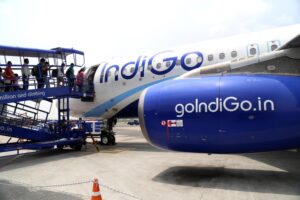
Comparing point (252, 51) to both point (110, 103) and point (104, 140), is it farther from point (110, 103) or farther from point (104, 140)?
point (104, 140)

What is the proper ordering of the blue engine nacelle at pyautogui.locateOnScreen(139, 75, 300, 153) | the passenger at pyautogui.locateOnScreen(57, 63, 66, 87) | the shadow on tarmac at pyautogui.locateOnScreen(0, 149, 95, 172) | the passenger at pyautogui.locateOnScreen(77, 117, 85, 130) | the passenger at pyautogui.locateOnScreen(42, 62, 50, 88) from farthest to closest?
the passenger at pyautogui.locateOnScreen(77, 117, 85, 130), the passenger at pyautogui.locateOnScreen(57, 63, 66, 87), the passenger at pyautogui.locateOnScreen(42, 62, 50, 88), the shadow on tarmac at pyautogui.locateOnScreen(0, 149, 95, 172), the blue engine nacelle at pyautogui.locateOnScreen(139, 75, 300, 153)

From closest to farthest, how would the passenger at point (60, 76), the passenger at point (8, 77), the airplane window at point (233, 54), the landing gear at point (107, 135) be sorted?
1. the airplane window at point (233, 54)
2. the passenger at point (8, 77)
3. the passenger at point (60, 76)
4. the landing gear at point (107, 135)

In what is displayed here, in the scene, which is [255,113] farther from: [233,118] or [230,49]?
[230,49]

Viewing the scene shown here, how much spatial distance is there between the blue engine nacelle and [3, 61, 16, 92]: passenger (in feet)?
23.8

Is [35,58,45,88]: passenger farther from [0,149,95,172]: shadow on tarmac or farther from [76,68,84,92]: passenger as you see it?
[0,149,95,172]: shadow on tarmac

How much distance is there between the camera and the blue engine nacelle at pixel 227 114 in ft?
23.1

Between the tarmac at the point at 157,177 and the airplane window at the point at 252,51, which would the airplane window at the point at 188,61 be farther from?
the tarmac at the point at 157,177

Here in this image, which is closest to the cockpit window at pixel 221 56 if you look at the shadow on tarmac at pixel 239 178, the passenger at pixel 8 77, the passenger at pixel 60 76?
the shadow on tarmac at pixel 239 178

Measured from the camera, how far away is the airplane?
777cm

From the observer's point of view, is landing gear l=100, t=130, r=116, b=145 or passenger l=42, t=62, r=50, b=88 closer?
passenger l=42, t=62, r=50, b=88

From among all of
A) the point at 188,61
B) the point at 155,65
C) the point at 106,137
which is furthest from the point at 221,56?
the point at 106,137

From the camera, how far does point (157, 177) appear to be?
8422 mm

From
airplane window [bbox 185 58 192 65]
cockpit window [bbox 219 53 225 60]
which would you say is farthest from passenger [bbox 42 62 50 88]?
cockpit window [bbox 219 53 225 60]

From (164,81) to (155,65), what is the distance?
3.93 meters
